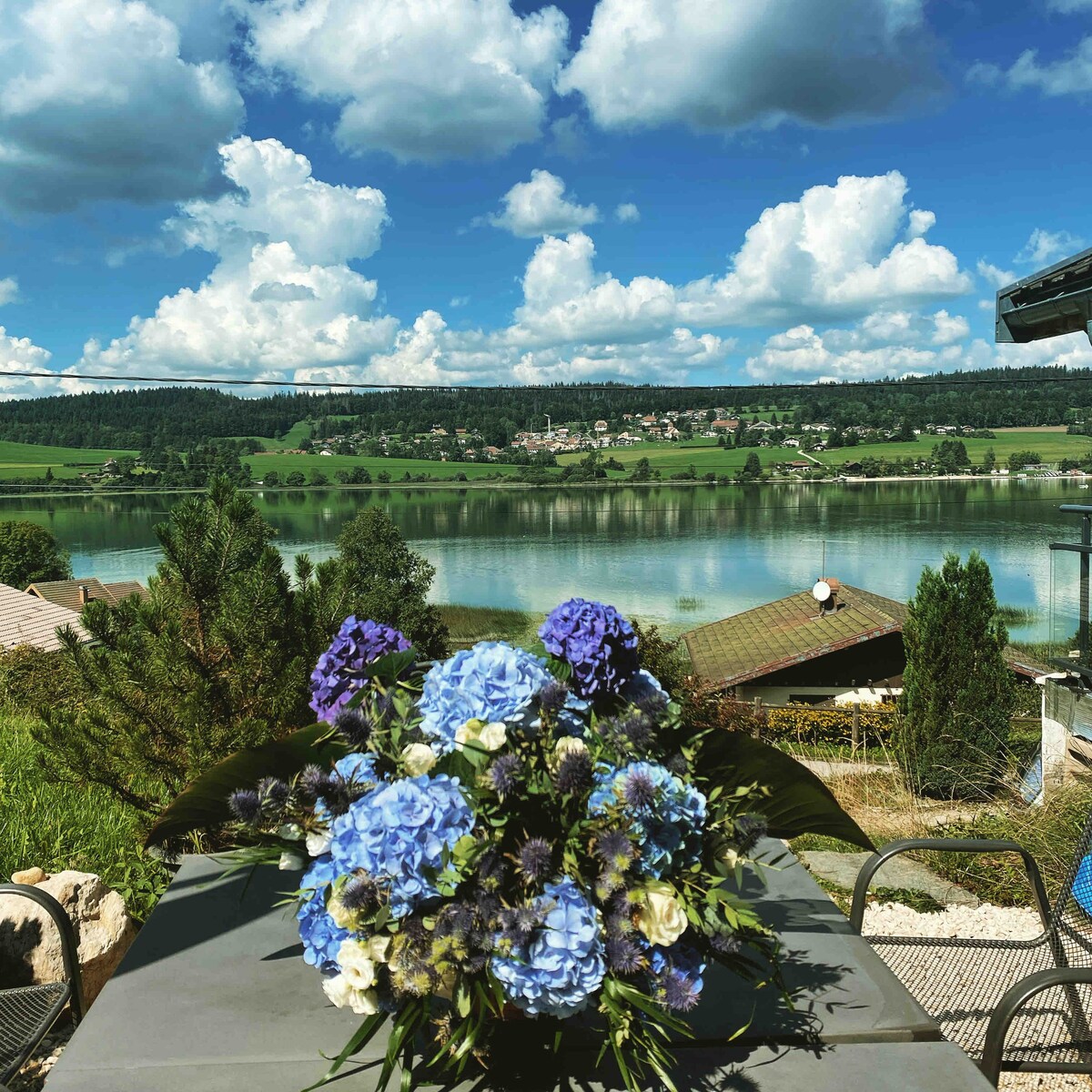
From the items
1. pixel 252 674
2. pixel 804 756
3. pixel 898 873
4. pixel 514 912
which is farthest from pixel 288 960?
pixel 804 756

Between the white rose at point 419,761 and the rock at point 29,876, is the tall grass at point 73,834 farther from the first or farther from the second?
the white rose at point 419,761

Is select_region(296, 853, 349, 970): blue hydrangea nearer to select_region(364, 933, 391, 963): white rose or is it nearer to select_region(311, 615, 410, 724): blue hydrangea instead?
select_region(364, 933, 391, 963): white rose

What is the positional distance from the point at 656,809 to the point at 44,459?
44889 mm

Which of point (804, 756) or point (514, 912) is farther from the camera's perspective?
point (804, 756)

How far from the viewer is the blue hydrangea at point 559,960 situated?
0.80 m

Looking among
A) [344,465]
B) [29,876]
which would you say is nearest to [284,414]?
[344,465]

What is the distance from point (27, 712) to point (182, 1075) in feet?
14.1

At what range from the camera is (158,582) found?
2688 millimetres

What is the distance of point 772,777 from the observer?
3.41ft

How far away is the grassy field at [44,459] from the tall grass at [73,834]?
120 feet

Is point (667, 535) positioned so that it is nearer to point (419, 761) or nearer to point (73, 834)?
point (73, 834)

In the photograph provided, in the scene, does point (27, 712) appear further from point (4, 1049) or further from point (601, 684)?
point (601, 684)

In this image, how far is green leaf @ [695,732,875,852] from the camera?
1036mm

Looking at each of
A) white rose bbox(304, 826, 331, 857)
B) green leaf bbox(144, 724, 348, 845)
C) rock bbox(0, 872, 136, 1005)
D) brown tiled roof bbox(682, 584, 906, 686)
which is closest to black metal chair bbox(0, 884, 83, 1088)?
rock bbox(0, 872, 136, 1005)
